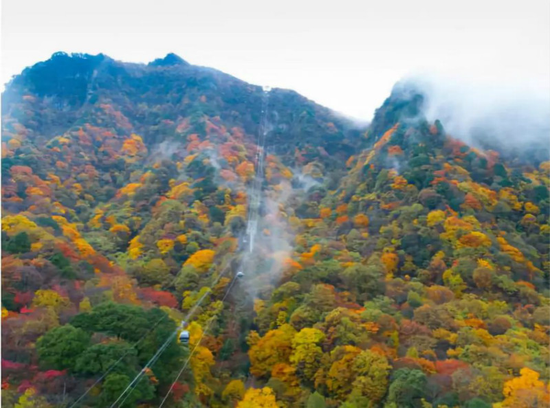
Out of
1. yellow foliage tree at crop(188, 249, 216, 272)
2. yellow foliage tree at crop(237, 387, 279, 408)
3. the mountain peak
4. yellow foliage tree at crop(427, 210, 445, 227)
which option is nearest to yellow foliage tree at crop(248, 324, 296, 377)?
yellow foliage tree at crop(237, 387, 279, 408)

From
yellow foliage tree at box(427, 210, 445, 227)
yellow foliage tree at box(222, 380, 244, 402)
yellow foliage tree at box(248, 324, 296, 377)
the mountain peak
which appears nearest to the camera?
yellow foliage tree at box(222, 380, 244, 402)

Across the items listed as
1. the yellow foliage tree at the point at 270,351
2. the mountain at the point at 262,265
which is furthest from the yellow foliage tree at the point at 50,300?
the yellow foliage tree at the point at 270,351

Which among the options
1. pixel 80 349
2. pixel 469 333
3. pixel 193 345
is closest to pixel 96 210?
pixel 193 345

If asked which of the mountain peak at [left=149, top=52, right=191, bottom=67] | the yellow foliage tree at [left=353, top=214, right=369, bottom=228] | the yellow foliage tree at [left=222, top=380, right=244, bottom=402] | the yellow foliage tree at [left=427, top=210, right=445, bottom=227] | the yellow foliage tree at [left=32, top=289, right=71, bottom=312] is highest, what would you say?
the mountain peak at [left=149, top=52, right=191, bottom=67]

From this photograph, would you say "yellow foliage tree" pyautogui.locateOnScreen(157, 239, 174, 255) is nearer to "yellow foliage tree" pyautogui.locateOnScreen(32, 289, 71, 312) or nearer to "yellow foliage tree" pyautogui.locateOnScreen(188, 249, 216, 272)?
"yellow foliage tree" pyautogui.locateOnScreen(188, 249, 216, 272)

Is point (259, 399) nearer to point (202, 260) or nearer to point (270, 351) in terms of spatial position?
point (270, 351)

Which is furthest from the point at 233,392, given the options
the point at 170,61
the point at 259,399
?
the point at 170,61

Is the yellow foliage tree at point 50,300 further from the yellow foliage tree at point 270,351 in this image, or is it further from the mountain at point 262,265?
the yellow foliage tree at point 270,351

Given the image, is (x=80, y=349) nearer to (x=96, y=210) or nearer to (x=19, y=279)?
(x=19, y=279)
